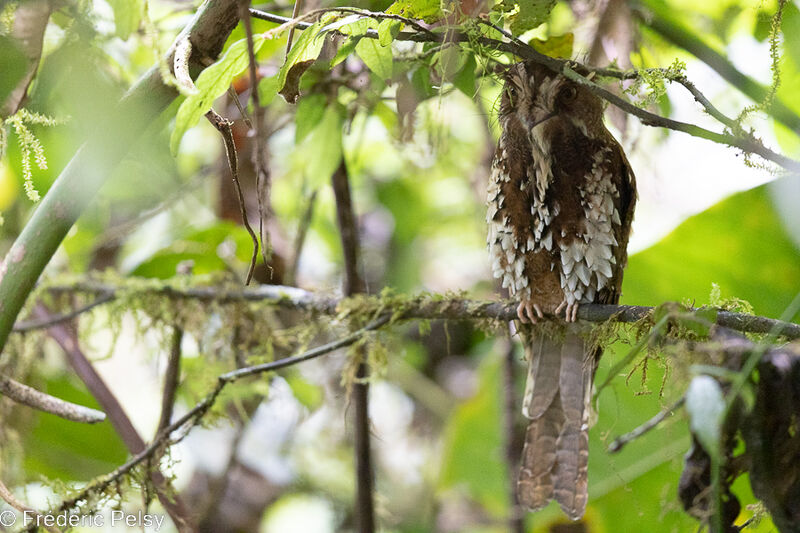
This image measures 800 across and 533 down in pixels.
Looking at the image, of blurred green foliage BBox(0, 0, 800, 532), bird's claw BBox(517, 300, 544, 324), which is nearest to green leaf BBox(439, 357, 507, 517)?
blurred green foliage BBox(0, 0, 800, 532)

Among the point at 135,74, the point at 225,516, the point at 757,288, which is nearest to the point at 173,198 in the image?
the point at 135,74

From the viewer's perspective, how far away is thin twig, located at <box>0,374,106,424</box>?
123 centimetres

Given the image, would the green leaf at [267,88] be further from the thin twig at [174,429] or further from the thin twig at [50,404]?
the thin twig at [50,404]

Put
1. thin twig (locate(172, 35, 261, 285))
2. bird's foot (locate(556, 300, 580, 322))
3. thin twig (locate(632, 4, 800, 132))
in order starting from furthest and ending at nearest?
thin twig (locate(632, 4, 800, 132)) < bird's foot (locate(556, 300, 580, 322)) < thin twig (locate(172, 35, 261, 285))

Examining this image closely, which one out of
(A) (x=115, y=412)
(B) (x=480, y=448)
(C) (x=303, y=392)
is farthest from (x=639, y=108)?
(B) (x=480, y=448)

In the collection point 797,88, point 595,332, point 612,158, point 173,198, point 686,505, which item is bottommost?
point 686,505

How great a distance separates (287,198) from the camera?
3.23 m

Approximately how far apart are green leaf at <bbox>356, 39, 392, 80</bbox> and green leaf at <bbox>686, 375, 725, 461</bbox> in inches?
27.6

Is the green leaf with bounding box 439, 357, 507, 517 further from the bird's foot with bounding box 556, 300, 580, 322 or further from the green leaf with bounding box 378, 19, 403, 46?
the green leaf with bounding box 378, 19, 403, 46

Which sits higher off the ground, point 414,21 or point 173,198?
point 173,198

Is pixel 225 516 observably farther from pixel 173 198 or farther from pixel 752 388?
pixel 752 388

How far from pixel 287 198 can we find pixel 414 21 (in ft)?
7.13

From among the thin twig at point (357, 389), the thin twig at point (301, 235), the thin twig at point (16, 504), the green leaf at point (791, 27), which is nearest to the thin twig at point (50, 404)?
the thin twig at point (16, 504)

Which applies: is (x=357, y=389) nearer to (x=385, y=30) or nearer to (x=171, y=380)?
(x=171, y=380)
